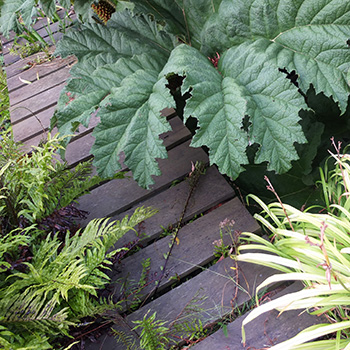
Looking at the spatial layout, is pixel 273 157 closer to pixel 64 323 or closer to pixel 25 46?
pixel 64 323

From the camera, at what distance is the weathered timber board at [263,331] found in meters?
1.25

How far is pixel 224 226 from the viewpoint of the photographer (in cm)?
152

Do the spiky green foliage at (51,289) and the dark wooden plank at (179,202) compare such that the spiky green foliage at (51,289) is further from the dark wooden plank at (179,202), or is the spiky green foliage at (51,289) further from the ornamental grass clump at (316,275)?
the ornamental grass clump at (316,275)

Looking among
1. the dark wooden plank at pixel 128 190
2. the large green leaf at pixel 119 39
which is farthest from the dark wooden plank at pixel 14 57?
the dark wooden plank at pixel 128 190

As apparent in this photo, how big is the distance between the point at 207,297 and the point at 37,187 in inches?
26.3

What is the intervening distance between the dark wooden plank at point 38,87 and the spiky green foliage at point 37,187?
3.62 ft

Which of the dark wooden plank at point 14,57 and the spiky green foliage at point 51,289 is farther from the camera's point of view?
the dark wooden plank at point 14,57

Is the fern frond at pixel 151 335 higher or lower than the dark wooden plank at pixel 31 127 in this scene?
lower

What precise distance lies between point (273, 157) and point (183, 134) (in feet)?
2.13

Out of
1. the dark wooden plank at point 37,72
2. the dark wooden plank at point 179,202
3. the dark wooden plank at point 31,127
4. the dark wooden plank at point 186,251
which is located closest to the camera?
the dark wooden plank at point 186,251

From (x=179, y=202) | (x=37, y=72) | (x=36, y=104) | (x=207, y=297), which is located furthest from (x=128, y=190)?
(x=37, y=72)

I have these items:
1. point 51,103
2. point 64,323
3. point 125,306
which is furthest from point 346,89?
point 51,103

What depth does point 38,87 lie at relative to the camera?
8.34 ft

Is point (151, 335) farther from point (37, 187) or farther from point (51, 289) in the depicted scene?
point (37, 187)
